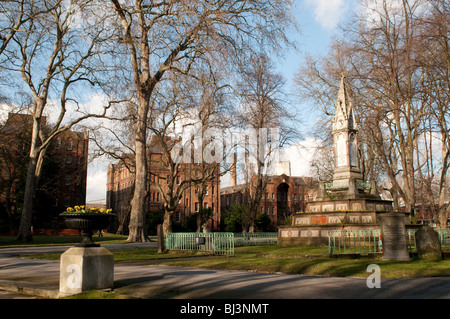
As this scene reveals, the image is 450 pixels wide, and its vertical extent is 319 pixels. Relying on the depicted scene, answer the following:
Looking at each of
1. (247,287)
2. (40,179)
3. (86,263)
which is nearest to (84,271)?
(86,263)

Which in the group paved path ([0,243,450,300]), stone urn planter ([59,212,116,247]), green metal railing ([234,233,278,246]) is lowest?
green metal railing ([234,233,278,246])

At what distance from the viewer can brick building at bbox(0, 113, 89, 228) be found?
5188 centimetres

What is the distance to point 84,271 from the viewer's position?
7.96 metres

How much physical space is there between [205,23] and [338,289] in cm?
1427

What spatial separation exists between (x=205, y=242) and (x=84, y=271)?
1077 cm

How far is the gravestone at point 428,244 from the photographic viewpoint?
1334 centimetres

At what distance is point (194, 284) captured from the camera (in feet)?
27.8

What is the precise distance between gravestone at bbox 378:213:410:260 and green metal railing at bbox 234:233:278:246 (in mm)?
12961

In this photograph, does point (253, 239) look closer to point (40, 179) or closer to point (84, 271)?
point (84, 271)

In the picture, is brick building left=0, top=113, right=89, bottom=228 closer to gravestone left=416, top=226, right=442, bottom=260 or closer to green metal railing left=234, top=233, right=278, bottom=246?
green metal railing left=234, top=233, right=278, bottom=246

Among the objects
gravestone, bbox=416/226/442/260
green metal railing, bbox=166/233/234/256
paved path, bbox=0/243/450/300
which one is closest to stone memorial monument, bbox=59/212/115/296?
paved path, bbox=0/243/450/300

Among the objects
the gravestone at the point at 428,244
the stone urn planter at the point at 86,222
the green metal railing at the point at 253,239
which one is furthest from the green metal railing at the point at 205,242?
the stone urn planter at the point at 86,222
